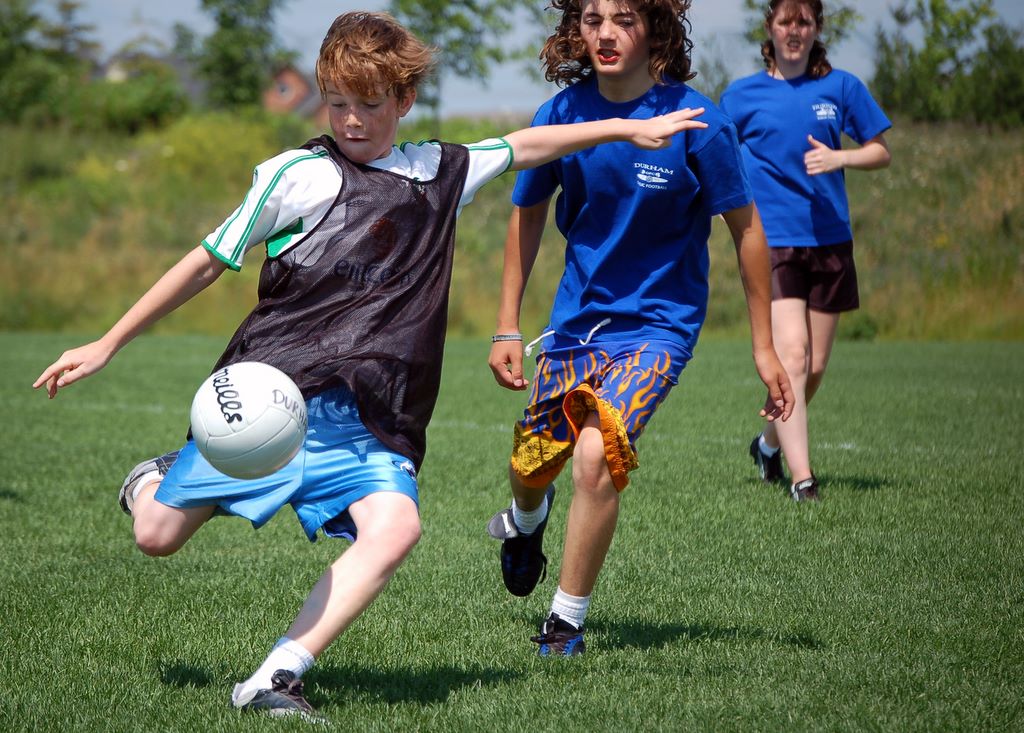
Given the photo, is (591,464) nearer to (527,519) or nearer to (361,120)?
(527,519)

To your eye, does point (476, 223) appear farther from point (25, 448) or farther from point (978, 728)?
point (978, 728)

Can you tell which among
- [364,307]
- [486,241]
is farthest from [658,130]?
[486,241]

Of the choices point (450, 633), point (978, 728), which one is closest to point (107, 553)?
point (450, 633)

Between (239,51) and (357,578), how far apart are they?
47.4 metres

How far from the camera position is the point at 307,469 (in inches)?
137

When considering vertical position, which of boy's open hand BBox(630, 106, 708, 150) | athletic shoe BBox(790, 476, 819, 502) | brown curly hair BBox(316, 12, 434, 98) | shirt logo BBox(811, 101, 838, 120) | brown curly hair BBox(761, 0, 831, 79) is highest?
brown curly hair BBox(316, 12, 434, 98)

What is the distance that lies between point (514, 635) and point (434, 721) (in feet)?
3.19

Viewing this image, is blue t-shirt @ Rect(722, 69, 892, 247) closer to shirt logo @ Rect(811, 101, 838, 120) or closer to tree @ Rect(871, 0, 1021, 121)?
shirt logo @ Rect(811, 101, 838, 120)

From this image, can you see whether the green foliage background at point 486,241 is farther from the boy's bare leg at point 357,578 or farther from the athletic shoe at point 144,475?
the boy's bare leg at point 357,578

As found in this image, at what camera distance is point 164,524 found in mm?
3549

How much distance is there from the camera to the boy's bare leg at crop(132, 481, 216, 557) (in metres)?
3.54

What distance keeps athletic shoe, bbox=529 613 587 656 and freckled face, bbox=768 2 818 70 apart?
4.07 meters

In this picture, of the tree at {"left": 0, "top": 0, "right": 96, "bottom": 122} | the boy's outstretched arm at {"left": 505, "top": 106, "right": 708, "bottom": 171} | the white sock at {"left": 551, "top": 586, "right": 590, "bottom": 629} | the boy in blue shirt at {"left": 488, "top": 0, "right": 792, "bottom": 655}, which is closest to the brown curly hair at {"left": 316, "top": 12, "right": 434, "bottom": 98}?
the boy's outstretched arm at {"left": 505, "top": 106, "right": 708, "bottom": 171}

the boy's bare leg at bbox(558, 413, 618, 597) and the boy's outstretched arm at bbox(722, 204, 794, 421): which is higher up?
the boy's outstretched arm at bbox(722, 204, 794, 421)
